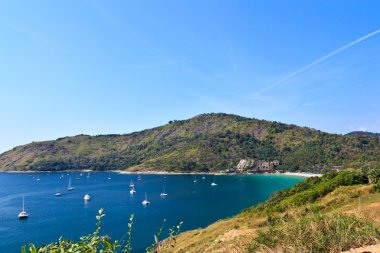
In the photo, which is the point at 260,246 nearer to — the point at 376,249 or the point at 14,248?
the point at 376,249

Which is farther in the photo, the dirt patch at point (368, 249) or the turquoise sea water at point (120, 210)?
the turquoise sea water at point (120, 210)

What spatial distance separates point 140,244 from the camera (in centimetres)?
5731

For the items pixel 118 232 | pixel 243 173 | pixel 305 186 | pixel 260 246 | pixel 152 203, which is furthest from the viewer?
pixel 243 173

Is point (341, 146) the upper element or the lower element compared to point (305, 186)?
upper

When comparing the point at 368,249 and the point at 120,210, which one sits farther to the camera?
the point at 120,210

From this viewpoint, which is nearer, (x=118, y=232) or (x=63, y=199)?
(x=118, y=232)

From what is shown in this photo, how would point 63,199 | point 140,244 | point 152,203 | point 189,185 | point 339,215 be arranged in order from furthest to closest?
1. point 189,185
2. point 63,199
3. point 152,203
4. point 140,244
5. point 339,215

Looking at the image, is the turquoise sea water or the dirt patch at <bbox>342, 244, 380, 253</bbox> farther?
the turquoise sea water

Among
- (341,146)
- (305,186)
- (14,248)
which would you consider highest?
(341,146)

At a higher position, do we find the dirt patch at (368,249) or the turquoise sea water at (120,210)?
the dirt patch at (368,249)

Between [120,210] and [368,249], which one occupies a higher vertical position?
[368,249]

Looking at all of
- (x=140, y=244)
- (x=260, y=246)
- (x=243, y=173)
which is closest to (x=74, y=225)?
(x=140, y=244)

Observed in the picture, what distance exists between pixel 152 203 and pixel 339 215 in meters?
102

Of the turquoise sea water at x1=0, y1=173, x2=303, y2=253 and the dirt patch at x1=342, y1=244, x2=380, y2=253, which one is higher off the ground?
the dirt patch at x1=342, y1=244, x2=380, y2=253
